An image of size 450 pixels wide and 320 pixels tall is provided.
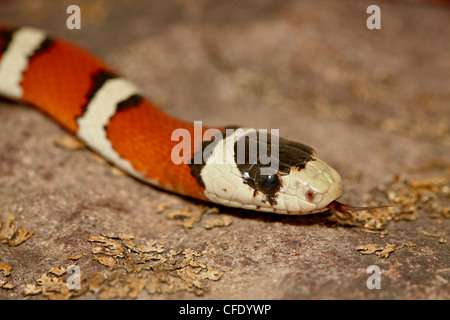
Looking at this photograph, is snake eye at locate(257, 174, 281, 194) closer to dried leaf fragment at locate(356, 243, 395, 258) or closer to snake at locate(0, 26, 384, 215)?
snake at locate(0, 26, 384, 215)

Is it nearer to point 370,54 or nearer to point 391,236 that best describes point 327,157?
point 391,236

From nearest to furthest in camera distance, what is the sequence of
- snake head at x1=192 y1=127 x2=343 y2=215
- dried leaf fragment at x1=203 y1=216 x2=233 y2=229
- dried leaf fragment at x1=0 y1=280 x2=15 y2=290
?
dried leaf fragment at x1=0 y1=280 x2=15 y2=290
snake head at x1=192 y1=127 x2=343 y2=215
dried leaf fragment at x1=203 y1=216 x2=233 y2=229

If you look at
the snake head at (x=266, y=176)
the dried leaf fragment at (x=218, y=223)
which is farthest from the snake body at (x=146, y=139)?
the dried leaf fragment at (x=218, y=223)

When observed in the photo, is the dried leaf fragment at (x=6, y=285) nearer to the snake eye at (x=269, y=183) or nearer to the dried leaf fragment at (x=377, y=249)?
the snake eye at (x=269, y=183)

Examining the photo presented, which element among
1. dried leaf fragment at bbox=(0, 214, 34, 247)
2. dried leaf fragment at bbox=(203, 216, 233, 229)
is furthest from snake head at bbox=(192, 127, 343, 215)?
dried leaf fragment at bbox=(0, 214, 34, 247)

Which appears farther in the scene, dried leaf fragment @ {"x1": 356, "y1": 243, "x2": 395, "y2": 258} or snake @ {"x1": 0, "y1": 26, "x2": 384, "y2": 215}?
snake @ {"x1": 0, "y1": 26, "x2": 384, "y2": 215}

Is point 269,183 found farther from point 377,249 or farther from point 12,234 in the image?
point 12,234

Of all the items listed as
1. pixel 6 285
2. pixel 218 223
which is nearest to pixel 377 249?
pixel 218 223

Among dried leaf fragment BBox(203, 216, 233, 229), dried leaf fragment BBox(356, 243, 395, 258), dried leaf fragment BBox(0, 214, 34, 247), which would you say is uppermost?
dried leaf fragment BBox(203, 216, 233, 229)
